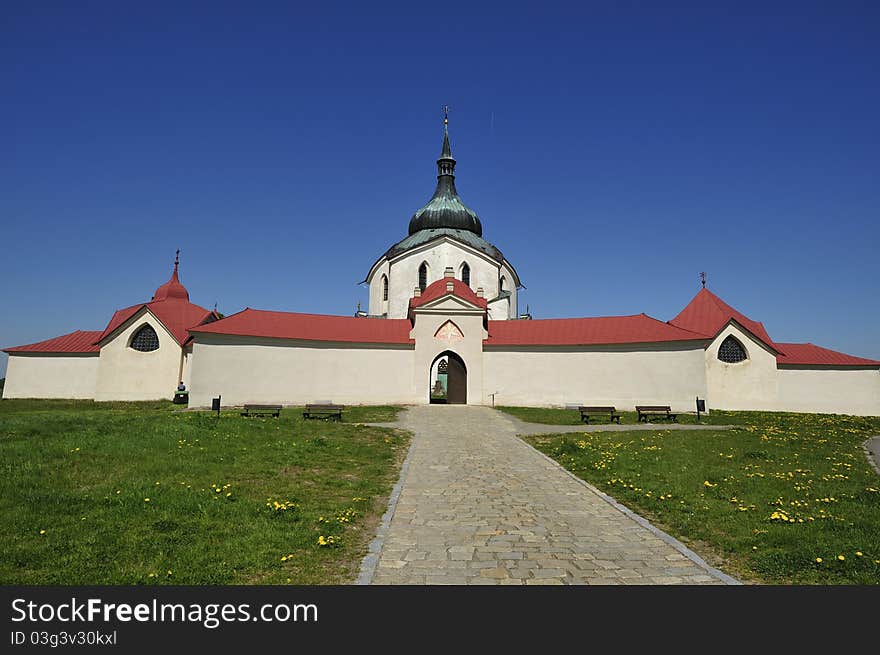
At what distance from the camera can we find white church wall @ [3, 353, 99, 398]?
37.3 m

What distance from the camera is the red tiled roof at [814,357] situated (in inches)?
1307

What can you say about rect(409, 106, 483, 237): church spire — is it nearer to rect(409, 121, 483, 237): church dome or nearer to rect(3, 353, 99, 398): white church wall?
rect(409, 121, 483, 237): church dome

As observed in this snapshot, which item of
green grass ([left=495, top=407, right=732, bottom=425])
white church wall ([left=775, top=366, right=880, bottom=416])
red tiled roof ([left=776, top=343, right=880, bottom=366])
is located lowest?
green grass ([left=495, top=407, right=732, bottom=425])

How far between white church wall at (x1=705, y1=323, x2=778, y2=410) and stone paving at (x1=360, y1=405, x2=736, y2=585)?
26.5m

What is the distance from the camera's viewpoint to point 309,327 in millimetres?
32031

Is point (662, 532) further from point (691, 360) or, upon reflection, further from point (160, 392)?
point (160, 392)

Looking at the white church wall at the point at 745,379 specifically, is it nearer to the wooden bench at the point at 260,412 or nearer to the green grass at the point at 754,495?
the green grass at the point at 754,495

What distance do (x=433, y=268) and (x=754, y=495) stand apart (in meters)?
34.2

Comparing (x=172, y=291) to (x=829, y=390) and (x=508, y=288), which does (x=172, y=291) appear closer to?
(x=508, y=288)

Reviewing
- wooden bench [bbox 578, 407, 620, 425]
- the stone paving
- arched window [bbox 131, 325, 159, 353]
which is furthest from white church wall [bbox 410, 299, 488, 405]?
the stone paving

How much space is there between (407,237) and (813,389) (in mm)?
33410

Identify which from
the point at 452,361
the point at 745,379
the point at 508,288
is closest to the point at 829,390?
the point at 745,379

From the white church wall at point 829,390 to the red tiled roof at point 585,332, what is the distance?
9.10 m

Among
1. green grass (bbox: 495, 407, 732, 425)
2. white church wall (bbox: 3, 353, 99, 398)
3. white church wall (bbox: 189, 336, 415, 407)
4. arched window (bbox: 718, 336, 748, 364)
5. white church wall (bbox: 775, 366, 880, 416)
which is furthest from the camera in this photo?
white church wall (bbox: 3, 353, 99, 398)
